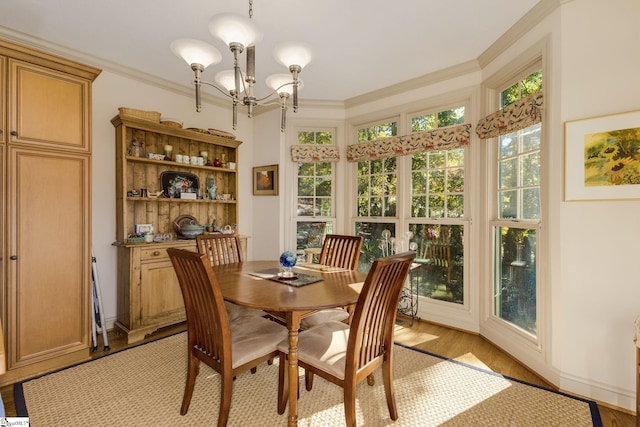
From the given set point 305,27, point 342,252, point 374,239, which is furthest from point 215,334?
point 374,239

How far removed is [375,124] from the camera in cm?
392

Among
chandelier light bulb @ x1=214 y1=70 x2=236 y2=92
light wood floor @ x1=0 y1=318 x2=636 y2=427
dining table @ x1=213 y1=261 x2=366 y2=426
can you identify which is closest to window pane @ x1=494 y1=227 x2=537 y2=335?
light wood floor @ x1=0 y1=318 x2=636 y2=427

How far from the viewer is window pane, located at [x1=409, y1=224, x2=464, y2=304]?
3285mm

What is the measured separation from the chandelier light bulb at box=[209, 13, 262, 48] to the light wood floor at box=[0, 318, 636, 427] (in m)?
2.52

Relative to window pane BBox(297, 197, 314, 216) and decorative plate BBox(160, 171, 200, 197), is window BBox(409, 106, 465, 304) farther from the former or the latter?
decorative plate BBox(160, 171, 200, 197)

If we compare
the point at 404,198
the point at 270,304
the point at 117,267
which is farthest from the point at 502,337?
the point at 117,267

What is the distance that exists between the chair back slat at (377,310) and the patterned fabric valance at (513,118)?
160cm

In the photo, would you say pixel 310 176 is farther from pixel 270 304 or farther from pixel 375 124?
pixel 270 304

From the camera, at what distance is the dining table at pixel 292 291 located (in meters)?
1.57

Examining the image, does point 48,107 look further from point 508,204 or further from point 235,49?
point 508,204

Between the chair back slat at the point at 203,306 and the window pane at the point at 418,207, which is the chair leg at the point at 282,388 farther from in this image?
the window pane at the point at 418,207

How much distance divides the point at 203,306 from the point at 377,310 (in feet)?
3.03

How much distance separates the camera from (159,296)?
3029 mm

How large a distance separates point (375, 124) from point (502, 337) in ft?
8.78
